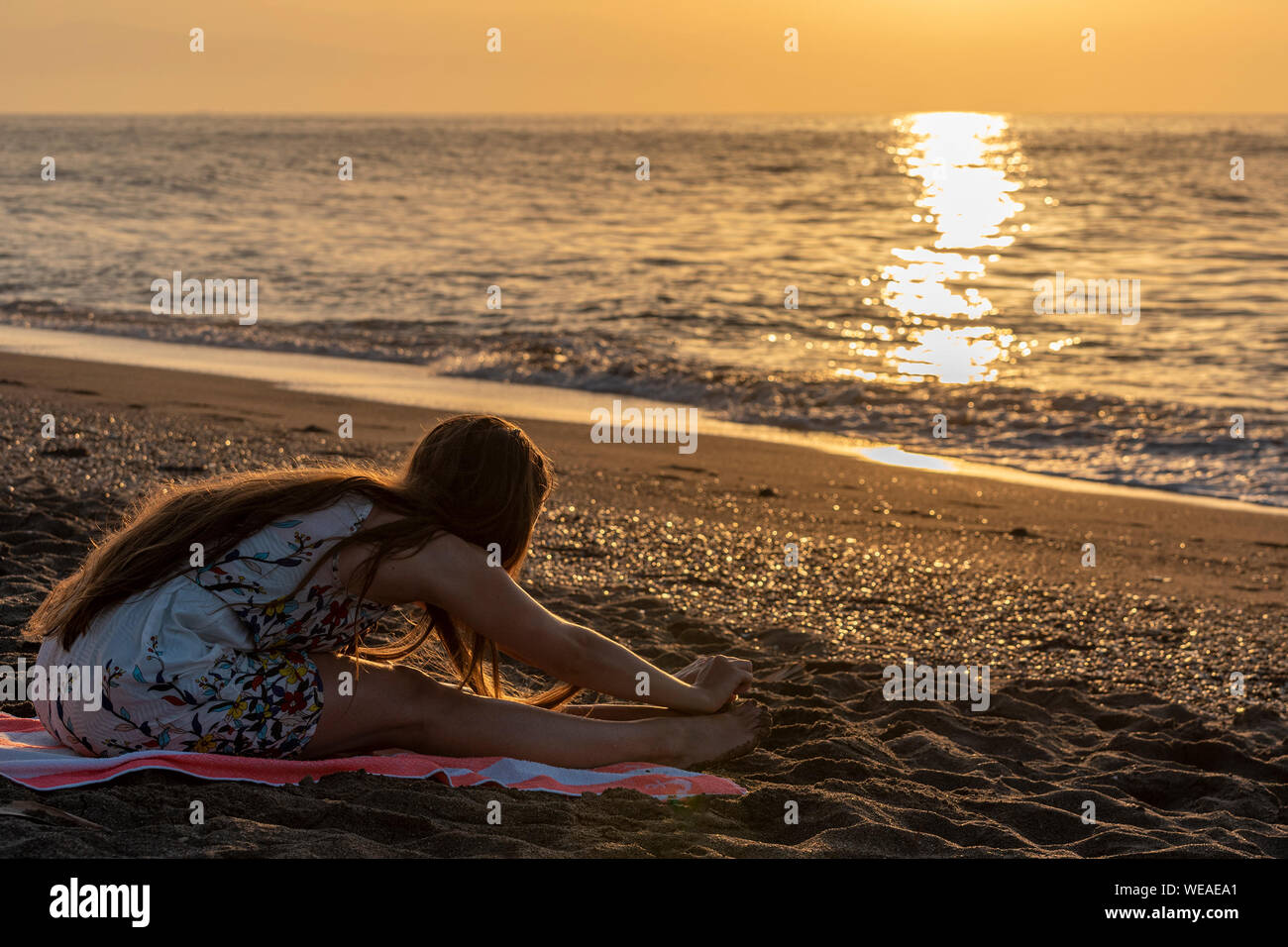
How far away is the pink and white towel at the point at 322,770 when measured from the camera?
2867mm

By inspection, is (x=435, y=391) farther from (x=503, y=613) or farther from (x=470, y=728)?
(x=503, y=613)

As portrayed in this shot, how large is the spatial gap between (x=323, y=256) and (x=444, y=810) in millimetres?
19325

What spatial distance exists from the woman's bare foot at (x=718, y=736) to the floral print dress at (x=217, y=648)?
42.3 inches

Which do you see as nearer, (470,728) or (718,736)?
(470,728)

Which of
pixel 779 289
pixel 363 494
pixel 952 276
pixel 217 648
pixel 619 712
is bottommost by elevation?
pixel 619 712

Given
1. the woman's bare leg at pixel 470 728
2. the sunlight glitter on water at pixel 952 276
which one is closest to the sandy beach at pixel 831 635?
the woman's bare leg at pixel 470 728

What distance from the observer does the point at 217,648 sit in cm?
287

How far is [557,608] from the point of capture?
5.25m

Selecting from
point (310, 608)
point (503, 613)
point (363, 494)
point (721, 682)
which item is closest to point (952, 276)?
point (721, 682)

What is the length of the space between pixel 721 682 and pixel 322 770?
4.03 ft

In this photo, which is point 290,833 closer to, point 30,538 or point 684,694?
point 684,694

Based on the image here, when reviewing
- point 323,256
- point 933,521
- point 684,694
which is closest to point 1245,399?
point 933,521

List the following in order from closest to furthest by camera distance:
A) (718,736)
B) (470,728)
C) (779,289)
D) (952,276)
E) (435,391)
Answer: (470,728), (718,736), (435,391), (779,289), (952,276)

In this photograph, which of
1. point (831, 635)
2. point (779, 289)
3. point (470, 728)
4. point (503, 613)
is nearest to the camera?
point (503, 613)
